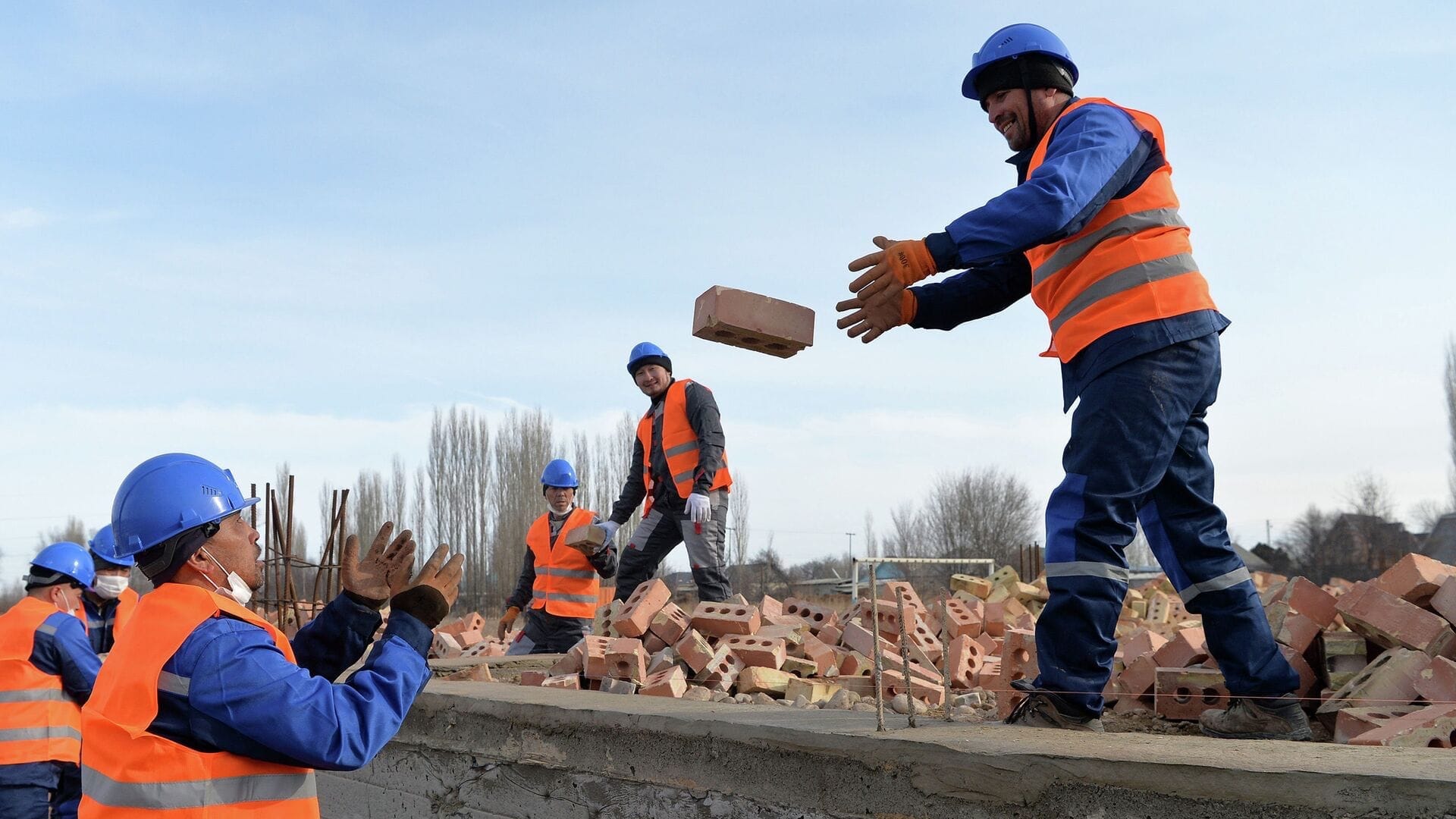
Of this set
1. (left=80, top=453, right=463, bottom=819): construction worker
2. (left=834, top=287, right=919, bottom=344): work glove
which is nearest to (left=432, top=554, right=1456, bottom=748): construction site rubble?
(left=834, top=287, right=919, bottom=344): work glove

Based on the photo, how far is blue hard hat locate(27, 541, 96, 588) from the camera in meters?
5.94

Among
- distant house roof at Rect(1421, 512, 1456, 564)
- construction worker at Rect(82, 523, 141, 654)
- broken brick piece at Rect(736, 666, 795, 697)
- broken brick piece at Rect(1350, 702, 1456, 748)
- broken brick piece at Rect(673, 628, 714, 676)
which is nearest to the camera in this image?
broken brick piece at Rect(1350, 702, 1456, 748)

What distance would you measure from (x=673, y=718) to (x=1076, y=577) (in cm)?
127

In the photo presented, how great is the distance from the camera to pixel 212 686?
2.10 meters

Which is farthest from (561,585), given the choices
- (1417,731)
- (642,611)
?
(1417,731)

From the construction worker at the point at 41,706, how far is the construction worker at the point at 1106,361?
440 centimetres

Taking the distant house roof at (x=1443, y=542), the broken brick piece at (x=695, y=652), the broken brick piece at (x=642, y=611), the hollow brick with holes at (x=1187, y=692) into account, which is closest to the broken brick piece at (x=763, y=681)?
the broken brick piece at (x=695, y=652)

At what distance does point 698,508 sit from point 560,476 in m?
2.38

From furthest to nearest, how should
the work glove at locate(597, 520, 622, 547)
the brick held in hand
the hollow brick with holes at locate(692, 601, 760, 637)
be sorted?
1. the work glove at locate(597, 520, 622, 547)
2. the hollow brick with holes at locate(692, 601, 760, 637)
3. the brick held in hand

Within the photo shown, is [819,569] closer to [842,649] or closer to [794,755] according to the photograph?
[842,649]

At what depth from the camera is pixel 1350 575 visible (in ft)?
101

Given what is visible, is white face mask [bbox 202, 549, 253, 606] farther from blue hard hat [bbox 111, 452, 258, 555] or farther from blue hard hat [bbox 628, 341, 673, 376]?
blue hard hat [bbox 628, 341, 673, 376]

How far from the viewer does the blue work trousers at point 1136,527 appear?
2.85 m

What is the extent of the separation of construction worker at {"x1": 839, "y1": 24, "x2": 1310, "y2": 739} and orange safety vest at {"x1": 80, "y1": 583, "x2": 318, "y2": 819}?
1.91m
